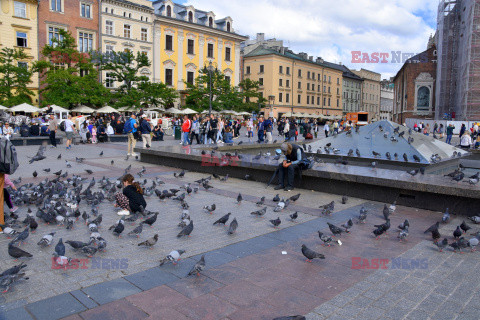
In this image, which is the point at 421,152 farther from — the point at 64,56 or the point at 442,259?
the point at 64,56

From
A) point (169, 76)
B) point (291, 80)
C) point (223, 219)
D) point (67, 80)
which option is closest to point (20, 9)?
point (67, 80)

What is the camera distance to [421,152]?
11.8m

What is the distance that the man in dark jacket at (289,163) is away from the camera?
28.8 ft

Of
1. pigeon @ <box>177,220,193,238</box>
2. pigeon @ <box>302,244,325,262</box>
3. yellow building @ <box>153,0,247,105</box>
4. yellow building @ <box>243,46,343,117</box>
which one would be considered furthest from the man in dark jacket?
yellow building @ <box>243,46,343,117</box>

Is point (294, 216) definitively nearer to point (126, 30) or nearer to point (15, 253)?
point (15, 253)

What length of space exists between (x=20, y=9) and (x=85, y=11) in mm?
6291

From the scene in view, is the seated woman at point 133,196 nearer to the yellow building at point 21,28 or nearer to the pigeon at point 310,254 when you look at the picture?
the pigeon at point 310,254

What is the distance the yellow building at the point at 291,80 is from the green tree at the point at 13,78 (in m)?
32.4

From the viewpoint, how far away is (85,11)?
40.3 m

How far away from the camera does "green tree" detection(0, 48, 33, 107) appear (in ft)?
106

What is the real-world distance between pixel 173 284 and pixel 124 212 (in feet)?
9.92

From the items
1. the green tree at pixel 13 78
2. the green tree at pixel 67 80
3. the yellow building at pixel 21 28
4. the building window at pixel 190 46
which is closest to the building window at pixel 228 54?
the building window at pixel 190 46

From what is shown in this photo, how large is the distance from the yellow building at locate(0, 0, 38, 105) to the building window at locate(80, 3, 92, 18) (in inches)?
177

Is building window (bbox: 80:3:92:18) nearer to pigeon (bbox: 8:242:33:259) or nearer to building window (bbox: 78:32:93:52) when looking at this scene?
building window (bbox: 78:32:93:52)
